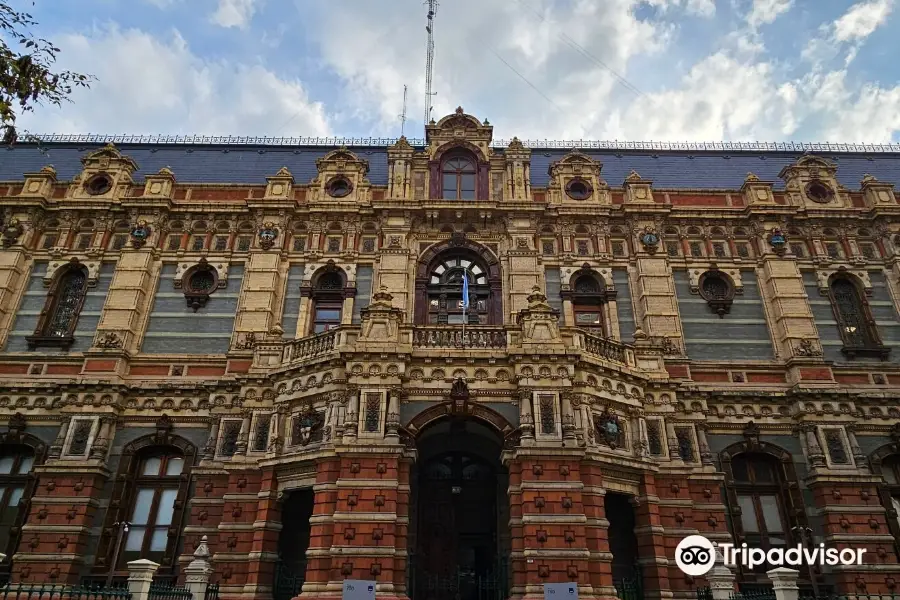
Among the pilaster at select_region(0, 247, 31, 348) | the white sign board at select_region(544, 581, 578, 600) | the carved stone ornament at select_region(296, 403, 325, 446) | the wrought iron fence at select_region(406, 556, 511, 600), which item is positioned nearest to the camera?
the white sign board at select_region(544, 581, 578, 600)

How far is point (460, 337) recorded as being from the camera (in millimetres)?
19438

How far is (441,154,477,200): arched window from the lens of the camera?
27.2 meters

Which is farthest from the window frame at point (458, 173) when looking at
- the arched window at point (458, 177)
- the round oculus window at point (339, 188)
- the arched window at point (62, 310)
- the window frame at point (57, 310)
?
the arched window at point (62, 310)

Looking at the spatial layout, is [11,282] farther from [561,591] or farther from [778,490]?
[778,490]

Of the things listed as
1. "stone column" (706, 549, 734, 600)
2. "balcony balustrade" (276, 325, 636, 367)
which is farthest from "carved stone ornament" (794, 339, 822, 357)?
"stone column" (706, 549, 734, 600)

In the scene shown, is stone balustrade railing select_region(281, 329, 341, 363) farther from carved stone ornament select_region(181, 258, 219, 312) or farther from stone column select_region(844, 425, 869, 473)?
stone column select_region(844, 425, 869, 473)

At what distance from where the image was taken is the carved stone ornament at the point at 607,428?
19109mm

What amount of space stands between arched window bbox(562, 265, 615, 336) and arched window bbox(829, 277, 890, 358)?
8.93m

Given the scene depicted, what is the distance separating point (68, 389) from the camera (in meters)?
22.1

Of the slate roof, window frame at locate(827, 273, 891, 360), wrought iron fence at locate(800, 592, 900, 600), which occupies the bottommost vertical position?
wrought iron fence at locate(800, 592, 900, 600)

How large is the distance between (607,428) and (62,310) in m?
21.2

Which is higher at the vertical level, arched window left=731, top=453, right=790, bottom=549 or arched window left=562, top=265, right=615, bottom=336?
arched window left=562, top=265, right=615, bottom=336

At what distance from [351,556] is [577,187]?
18.2 meters

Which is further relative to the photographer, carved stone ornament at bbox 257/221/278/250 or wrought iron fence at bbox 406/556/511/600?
carved stone ornament at bbox 257/221/278/250
